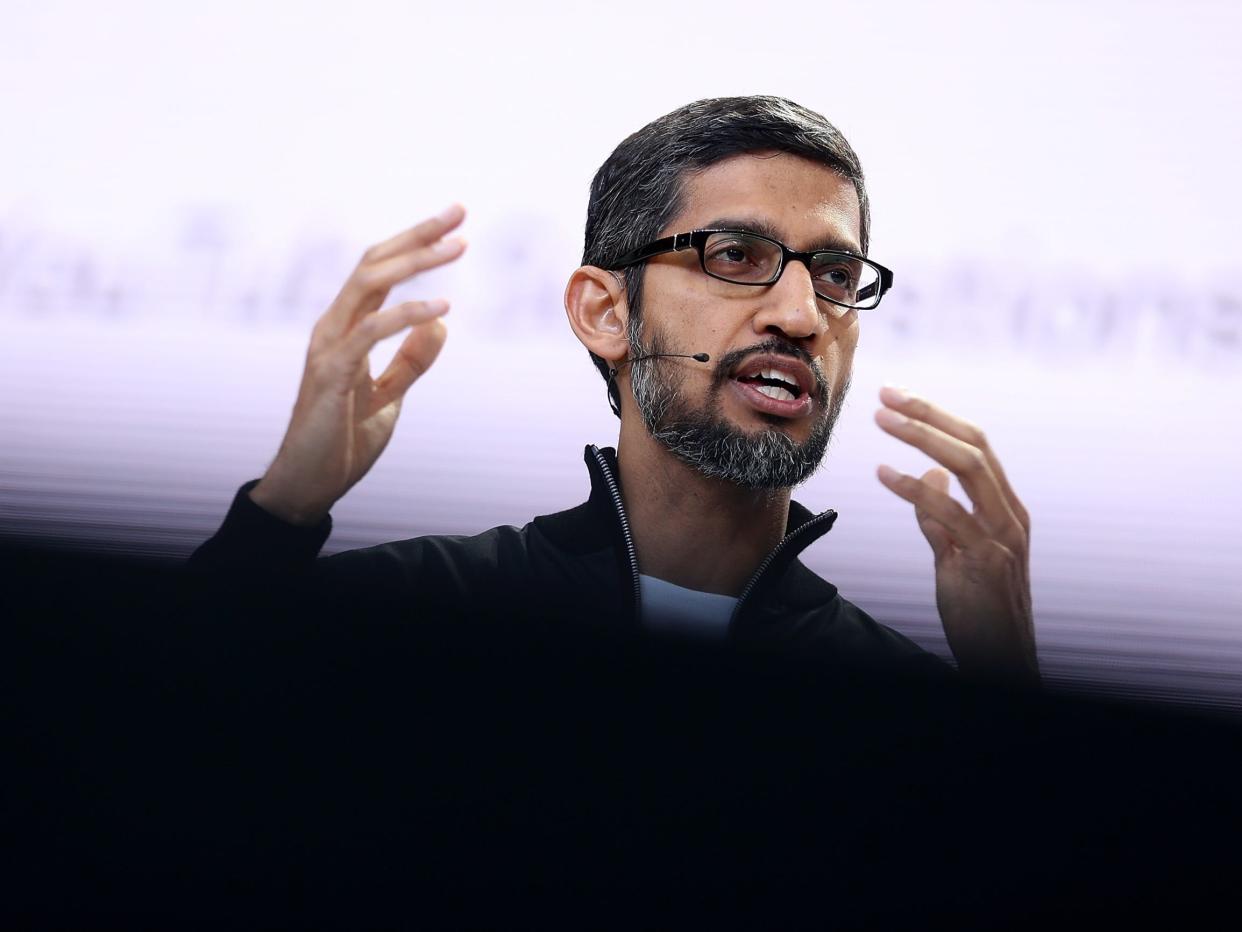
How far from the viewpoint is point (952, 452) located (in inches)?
43.6

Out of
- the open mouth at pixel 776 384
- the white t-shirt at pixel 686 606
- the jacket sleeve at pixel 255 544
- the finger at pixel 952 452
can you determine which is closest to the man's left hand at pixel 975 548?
the finger at pixel 952 452

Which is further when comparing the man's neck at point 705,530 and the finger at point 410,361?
the man's neck at point 705,530

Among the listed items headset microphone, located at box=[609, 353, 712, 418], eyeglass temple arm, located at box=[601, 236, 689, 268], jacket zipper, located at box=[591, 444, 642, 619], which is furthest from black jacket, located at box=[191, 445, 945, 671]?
eyeglass temple arm, located at box=[601, 236, 689, 268]

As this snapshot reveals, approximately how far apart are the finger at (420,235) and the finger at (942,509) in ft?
1.49

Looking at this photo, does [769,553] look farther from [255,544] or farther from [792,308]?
[255,544]

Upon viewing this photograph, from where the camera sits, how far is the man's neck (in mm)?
1300

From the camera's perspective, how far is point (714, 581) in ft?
4.26

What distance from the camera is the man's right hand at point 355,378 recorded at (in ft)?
3.51

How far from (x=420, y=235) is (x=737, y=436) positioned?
39 centimetres

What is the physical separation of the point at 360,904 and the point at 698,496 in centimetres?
57

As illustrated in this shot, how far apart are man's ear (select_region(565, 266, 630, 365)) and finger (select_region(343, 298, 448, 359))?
1.12 ft

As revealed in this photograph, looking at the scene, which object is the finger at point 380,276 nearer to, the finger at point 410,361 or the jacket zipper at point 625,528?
the finger at point 410,361

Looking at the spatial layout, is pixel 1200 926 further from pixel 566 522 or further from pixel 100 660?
pixel 100 660

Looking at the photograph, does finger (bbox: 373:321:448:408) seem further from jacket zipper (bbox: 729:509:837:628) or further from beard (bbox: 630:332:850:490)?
jacket zipper (bbox: 729:509:837:628)
